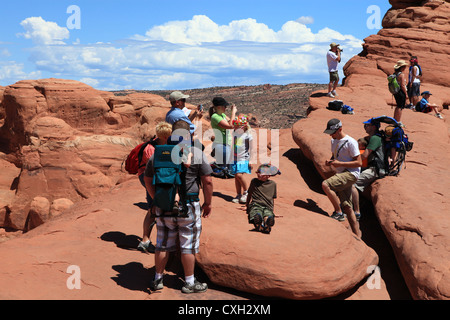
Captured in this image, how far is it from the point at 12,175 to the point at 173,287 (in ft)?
58.8

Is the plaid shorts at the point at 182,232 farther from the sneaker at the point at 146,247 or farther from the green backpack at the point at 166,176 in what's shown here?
the sneaker at the point at 146,247

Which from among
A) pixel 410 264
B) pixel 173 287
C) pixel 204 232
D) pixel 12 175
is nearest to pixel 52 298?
pixel 173 287

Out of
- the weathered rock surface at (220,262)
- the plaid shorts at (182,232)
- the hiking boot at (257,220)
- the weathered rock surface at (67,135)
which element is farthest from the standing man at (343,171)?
the weathered rock surface at (67,135)

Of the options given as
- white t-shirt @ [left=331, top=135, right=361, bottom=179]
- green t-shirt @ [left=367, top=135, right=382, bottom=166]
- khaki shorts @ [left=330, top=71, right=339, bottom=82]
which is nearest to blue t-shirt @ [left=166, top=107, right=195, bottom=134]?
white t-shirt @ [left=331, top=135, right=361, bottom=179]

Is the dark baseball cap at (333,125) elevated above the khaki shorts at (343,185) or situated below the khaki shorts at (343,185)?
above

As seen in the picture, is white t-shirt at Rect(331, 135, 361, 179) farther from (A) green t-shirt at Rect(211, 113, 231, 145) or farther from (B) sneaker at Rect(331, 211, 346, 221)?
(A) green t-shirt at Rect(211, 113, 231, 145)

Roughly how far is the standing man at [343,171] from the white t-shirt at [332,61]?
29.3ft

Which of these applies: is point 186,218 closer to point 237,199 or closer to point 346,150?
point 237,199

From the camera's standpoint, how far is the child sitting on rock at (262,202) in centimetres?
604

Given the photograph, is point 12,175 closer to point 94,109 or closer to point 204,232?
point 94,109

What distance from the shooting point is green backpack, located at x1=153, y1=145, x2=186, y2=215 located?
189 inches

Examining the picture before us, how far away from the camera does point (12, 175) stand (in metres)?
20.5

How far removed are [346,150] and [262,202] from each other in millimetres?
1946

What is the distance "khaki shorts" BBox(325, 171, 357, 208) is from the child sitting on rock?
52.6 inches
